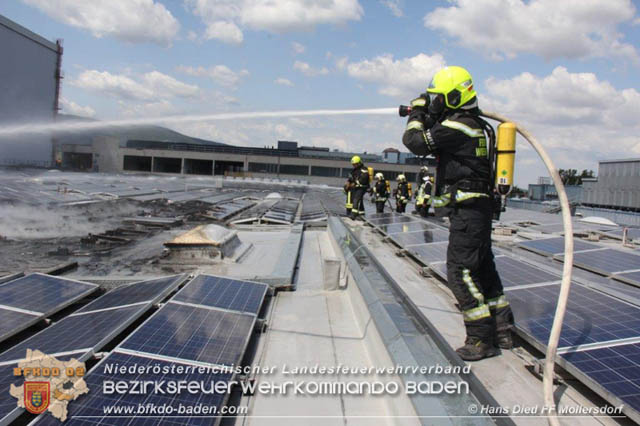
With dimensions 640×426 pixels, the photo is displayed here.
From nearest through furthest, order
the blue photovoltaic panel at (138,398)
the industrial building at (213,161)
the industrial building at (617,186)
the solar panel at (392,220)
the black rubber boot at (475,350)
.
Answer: the blue photovoltaic panel at (138,398) < the black rubber boot at (475,350) < the solar panel at (392,220) < the industrial building at (617,186) < the industrial building at (213,161)

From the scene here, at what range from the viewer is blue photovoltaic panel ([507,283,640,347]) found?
Answer: 3.03 metres

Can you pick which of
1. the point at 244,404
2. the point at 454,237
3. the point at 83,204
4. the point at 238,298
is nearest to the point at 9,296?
the point at 238,298

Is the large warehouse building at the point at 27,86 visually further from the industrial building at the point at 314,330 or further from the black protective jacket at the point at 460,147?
the black protective jacket at the point at 460,147

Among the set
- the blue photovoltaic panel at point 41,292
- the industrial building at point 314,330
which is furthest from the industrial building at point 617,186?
the blue photovoltaic panel at point 41,292

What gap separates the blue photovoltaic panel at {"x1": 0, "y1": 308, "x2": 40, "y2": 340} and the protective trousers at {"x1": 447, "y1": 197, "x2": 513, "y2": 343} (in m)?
3.57

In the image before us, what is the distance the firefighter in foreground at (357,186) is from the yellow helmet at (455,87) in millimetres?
9231

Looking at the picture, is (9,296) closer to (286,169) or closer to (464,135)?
(464,135)

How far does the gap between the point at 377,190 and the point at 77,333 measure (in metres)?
12.9

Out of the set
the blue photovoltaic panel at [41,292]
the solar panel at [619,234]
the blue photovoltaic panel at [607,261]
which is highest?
the solar panel at [619,234]

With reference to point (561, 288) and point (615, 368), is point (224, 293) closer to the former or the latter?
point (561, 288)

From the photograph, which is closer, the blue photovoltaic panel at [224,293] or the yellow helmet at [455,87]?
the yellow helmet at [455,87]

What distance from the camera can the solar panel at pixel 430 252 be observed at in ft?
19.2

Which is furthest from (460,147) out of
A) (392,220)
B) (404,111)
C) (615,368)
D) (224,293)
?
(392,220)

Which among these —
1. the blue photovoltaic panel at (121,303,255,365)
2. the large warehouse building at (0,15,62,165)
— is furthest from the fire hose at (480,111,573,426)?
the large warehouse building at (0,15,62,165)
